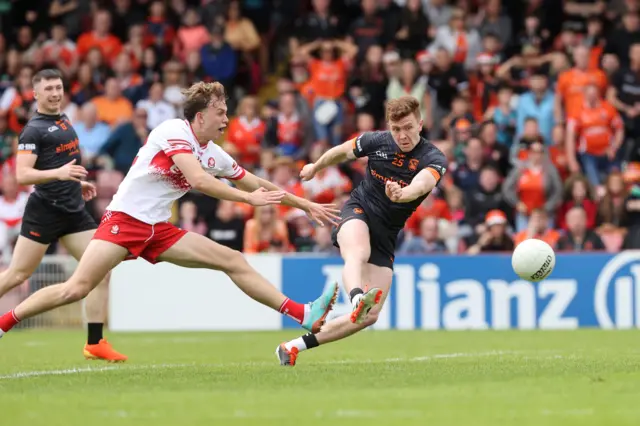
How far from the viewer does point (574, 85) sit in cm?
2042

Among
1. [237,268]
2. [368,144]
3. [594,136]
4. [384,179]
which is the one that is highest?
[594,136]

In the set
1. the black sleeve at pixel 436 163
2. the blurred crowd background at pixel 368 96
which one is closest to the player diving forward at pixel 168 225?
the black sleeve at pixel 436 163

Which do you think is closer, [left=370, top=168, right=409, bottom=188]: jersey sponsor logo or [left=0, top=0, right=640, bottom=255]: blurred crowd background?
[left=370, top=168, right=409, bottom=188]: jersey sponsor logo

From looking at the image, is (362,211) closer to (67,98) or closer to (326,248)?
(326,248)

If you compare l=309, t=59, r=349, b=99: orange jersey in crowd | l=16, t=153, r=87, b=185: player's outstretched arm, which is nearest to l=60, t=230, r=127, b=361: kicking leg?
l=16, t=153, r=87, b=185: player's outstretched arm

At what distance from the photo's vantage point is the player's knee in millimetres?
9789

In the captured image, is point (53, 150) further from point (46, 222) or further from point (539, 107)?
point (539, 107)

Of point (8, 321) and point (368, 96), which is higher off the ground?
point (368, 96)

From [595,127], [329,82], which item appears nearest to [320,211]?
[595,127]

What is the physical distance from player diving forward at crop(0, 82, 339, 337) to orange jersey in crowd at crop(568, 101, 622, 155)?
1082 cm

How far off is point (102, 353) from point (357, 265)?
117 inches

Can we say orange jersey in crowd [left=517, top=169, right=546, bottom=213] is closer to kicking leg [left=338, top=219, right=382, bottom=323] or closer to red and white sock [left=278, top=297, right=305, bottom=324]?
kicking leg [left=338, top=219, right=382, bottom=323]

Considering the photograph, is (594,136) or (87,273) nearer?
(87,273)

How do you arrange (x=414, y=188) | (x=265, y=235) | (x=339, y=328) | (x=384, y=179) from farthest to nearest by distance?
1. (x=265, y=235)
2. (x=384, y=179)
3. (x=339, y=328)
4. (x=414, y=188)
